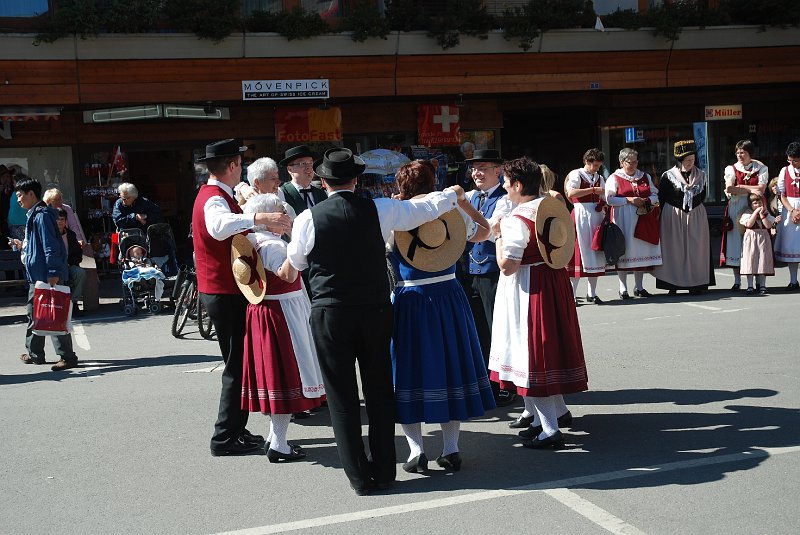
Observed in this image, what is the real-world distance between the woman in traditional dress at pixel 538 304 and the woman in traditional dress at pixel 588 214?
6284 millimetres

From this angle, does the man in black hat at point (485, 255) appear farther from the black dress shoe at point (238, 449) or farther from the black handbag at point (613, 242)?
the black handbag at point (613, 242)

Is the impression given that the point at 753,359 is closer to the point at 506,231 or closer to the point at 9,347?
the point at 506,231

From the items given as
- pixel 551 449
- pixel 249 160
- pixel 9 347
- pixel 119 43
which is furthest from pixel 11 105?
pixel 551 449

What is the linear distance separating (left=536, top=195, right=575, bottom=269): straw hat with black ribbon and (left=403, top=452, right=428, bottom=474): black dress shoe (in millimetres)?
1472

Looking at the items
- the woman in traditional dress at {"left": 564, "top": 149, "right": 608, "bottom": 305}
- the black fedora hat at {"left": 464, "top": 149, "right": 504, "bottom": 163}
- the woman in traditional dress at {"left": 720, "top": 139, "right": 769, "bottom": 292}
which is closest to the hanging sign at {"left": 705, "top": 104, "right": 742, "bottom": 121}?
the woman in traditional dress at {"left": 720, "top": 139, "right": 769, "bottom": 292}

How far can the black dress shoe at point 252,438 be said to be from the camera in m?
6.55

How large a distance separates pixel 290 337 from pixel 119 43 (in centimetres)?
1248

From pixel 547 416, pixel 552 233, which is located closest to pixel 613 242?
pixel 552 233

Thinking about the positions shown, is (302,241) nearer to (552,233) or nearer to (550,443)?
(552,233)

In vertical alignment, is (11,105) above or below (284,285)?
above

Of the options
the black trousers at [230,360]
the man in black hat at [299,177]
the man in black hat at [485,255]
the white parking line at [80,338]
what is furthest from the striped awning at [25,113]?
the black trousers at [230,360]

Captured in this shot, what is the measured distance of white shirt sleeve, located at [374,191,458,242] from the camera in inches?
213

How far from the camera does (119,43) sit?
17.0 meters

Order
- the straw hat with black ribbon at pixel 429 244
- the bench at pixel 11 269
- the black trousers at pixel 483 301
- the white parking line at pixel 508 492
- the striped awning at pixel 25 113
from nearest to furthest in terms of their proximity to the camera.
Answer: the white parking line at pixel 508 492, the straw hat with black ribbon at pixel 429 244, the black trousers at pixel 483 301, the bench at pixel 11 269, the striped awning at pixel 25 113
